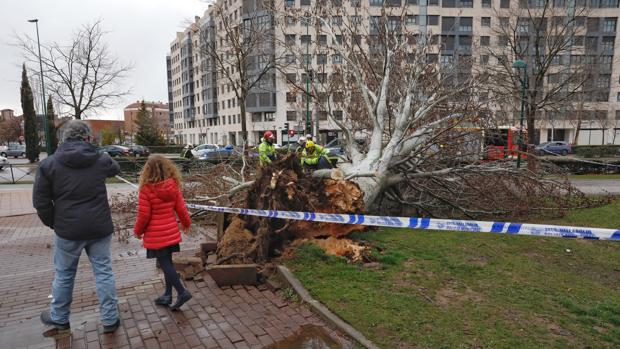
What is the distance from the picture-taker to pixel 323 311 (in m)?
3.94

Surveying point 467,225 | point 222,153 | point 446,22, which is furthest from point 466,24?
point 467,225

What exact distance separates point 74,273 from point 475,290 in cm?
412

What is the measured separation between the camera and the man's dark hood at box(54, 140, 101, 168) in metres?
3.41

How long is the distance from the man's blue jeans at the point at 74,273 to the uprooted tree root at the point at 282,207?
1564 millimetres

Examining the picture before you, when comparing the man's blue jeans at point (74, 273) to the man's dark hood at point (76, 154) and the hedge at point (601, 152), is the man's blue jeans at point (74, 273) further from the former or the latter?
the hedge at point (601, 152)

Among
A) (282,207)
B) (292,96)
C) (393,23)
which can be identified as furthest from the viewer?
(292,96)

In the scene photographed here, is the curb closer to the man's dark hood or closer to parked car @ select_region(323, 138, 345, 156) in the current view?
the man's dark hood

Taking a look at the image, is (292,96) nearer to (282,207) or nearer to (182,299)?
(282,207)

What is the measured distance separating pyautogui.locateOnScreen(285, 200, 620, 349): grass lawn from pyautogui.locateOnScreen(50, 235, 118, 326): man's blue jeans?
205 cm

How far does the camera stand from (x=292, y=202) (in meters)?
5.69

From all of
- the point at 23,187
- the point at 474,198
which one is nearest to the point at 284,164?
the point at 474,198

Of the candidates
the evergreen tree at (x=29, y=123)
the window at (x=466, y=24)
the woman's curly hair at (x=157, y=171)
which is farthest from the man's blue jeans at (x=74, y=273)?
the window at (x=466, y=24)

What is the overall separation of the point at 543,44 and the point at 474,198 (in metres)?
15.5

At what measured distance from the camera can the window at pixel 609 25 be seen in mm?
52969
